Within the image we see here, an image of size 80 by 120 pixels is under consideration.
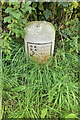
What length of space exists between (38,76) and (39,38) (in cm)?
51

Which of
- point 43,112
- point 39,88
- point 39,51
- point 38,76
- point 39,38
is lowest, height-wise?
point 43,112

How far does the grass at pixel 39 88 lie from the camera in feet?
5.95

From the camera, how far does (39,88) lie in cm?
199

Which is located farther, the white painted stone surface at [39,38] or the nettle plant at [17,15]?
the white painted stone surface at [39,38]

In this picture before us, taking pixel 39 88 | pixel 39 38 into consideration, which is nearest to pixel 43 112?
pixel 39 88

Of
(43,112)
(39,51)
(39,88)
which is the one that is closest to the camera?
(43,112)

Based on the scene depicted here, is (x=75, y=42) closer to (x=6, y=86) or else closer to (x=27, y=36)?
(x=27, y=36)

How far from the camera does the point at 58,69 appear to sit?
7.25ft

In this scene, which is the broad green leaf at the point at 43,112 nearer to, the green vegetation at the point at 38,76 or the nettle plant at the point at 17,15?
the green vegetation at the point at 38,76

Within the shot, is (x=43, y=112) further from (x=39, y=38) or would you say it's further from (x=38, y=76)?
(x=39, y=38)

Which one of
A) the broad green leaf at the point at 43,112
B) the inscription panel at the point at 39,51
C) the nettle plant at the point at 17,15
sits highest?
the nettle plant at the point at 17,15

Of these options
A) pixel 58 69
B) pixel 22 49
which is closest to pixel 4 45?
pixel 22 49

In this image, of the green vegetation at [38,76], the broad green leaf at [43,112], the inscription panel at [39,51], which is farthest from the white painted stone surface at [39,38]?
the broad green leaf at [43,112]

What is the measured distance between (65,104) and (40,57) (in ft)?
2.37
